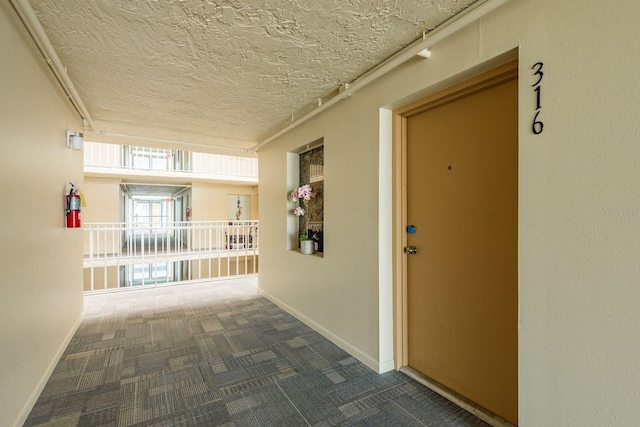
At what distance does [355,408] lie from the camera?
5.87 feet

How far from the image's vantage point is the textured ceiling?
1.52 m

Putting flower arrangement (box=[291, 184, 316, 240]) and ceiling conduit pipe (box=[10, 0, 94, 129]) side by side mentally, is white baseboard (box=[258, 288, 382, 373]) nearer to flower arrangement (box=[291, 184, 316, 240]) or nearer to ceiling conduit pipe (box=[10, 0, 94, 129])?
flower arrangement (box=[291, 184, 316, 240])

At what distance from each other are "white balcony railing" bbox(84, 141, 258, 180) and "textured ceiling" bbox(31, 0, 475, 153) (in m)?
5.04

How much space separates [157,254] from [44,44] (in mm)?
6400

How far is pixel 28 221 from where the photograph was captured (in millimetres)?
1769

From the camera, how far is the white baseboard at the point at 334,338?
7.32 feet

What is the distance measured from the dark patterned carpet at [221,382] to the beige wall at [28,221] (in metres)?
0.26

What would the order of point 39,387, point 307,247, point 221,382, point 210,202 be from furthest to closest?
point 210,202 < point 307,247 < point 221,382 < point 39,387

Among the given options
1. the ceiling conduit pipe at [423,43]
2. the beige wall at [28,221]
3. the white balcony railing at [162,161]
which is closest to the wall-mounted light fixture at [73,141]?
the beige wall at [28,221]

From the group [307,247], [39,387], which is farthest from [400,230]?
[39,387]
